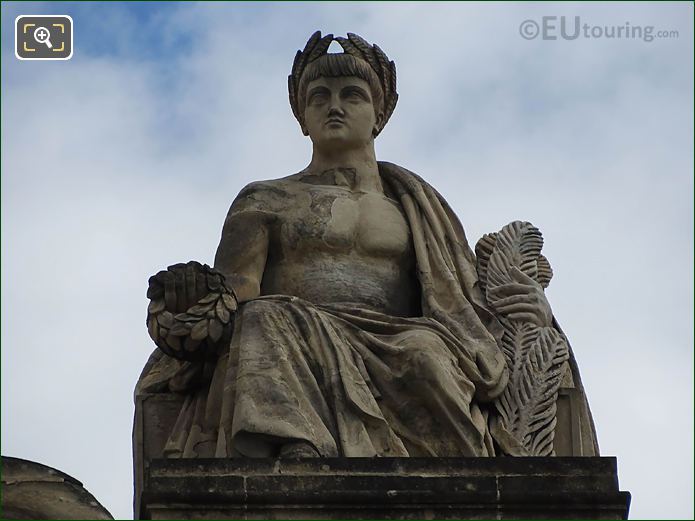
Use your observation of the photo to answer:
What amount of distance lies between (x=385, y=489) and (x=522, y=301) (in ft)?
9.89

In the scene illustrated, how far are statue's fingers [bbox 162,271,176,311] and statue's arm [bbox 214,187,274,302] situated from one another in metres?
0.70

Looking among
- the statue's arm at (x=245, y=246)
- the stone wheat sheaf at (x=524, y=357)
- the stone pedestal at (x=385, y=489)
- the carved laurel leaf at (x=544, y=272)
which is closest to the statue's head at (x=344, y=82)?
the statue's arm at (x=245, y=246)

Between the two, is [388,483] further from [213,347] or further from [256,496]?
[213,347]

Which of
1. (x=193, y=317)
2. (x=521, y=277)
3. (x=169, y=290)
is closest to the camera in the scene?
(x=193, y=317)

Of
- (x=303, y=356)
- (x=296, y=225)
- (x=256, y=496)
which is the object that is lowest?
(x=256, y=496)

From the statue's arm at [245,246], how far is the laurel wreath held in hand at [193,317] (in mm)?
592

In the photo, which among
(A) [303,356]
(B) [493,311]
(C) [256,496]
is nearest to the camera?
(C) [256,496]

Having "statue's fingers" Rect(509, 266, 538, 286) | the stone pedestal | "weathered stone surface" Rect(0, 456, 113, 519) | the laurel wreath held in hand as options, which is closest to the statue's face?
"statue's fingers" Rect(509, 266, 538, 286)

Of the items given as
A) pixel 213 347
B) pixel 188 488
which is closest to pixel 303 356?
pixel 213 347

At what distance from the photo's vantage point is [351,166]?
19266 mm

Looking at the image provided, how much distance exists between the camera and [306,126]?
1948 centimetres

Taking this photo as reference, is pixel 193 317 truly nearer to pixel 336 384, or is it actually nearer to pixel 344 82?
pixel 336 384

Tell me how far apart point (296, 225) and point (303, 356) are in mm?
1641

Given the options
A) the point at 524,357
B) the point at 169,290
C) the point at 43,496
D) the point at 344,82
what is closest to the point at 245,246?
the point at 169,290
